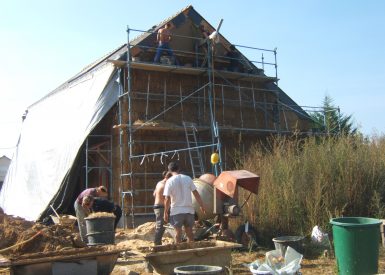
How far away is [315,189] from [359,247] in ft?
13.4

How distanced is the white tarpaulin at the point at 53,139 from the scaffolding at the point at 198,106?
3.17ft

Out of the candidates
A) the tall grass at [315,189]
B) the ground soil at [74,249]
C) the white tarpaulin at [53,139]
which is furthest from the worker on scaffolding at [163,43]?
the ground soil at [74,249]

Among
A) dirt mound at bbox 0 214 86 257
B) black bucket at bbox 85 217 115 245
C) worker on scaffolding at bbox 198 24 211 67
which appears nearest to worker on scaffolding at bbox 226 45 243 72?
worker on scaffolding at bbox 198 24 211 67

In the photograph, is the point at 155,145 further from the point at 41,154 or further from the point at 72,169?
the point at 41,154

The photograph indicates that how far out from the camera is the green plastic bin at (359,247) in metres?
6.75

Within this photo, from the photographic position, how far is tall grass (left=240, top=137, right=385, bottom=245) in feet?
35.1

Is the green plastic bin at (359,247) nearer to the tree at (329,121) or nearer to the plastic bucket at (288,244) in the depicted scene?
the plastic bucket at (288,244)

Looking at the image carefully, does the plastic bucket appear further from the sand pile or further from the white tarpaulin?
the white tarpaulin

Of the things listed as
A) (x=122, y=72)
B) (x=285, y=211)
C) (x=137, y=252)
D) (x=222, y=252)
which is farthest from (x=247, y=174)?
(x=122, y=72)

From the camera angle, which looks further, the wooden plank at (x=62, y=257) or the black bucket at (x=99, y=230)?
the black bucket at (x=99, y=230)

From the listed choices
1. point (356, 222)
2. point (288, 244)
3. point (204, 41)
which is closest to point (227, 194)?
point (288, 244)

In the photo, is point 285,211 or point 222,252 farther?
point 285,211

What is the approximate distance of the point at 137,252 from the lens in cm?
781

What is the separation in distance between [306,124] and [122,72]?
776 centimetres
